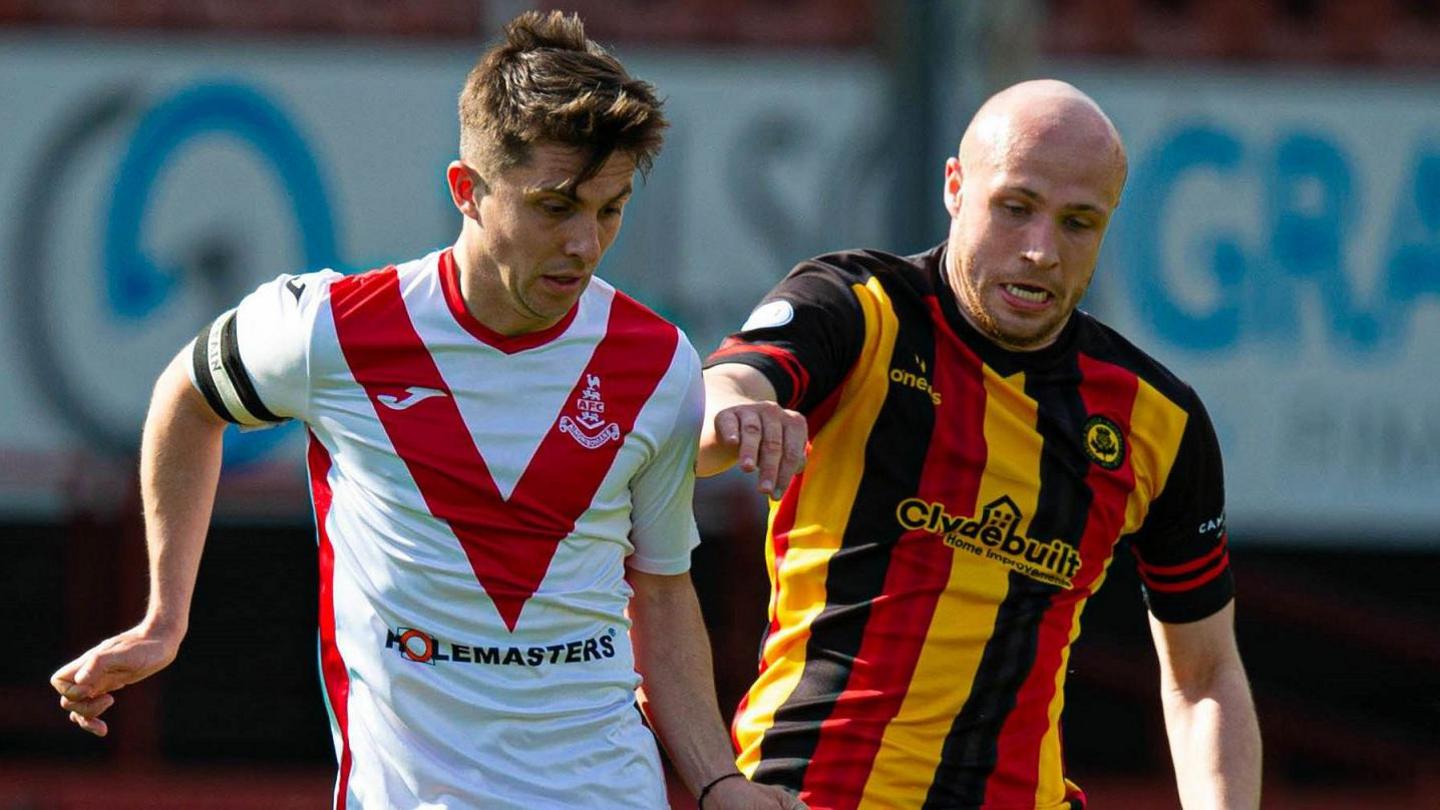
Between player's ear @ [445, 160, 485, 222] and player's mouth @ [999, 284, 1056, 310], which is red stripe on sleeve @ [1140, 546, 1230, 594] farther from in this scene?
player's ear @ [445, 160, 485, 222]

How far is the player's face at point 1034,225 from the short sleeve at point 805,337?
0.75 ft

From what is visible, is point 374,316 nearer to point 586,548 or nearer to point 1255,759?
point 586,548

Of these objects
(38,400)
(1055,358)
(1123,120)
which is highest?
(1123,120)

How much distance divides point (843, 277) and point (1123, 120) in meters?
5.76

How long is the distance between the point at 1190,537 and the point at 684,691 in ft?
3.71

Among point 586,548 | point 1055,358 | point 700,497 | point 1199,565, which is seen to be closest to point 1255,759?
point 1199,565

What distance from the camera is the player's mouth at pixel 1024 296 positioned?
3873 millimetres

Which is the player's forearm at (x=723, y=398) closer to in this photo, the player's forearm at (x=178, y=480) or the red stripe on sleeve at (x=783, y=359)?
the red stripe on sleeve at (x=783, y=359)

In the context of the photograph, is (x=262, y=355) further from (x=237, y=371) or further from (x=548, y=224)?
(x=548, y=224)

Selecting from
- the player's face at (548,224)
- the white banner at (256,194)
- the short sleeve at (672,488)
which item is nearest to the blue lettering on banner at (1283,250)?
the white banner at (256,194)

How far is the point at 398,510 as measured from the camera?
3.34m

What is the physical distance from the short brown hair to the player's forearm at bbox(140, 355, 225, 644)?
1.89ft

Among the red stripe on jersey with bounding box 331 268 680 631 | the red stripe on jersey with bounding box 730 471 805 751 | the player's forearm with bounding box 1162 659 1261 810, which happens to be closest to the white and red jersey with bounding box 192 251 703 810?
the red stripe on jersey with bounding box 331 268 680 631

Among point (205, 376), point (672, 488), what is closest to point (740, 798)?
point (672, 488)
